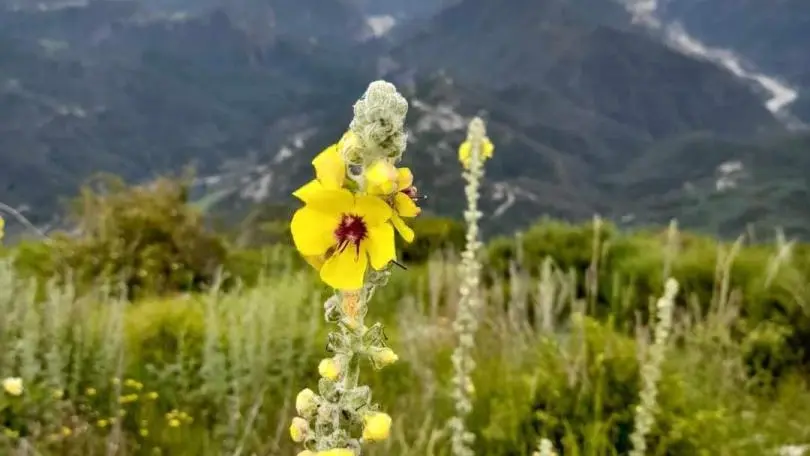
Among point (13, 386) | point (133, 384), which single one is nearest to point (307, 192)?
point (13, 386)

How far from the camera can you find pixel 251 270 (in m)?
9.61

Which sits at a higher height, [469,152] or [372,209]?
[469,152]

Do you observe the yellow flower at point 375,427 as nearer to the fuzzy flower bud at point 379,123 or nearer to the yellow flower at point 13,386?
the fuzzy flower bud at point 379,123

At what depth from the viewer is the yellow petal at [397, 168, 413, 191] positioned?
3.94 feet

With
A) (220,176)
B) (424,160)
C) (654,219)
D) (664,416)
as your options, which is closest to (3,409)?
(664,416)

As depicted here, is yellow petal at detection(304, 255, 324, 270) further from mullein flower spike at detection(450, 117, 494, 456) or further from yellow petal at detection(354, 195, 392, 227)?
mullein flower spike at detection(450, 117, 494, 456)

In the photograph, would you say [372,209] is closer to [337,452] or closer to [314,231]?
[314,231]

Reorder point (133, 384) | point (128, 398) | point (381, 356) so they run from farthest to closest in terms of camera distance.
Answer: point (133, 384) < point (128, 398) < point (381, 356)

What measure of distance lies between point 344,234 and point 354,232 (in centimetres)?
2

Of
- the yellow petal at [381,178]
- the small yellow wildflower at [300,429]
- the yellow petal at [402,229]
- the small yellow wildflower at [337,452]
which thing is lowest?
the small yellow wildflower at [337,452]

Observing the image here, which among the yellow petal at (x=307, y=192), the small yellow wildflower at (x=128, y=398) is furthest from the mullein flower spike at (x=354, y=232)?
the small yellow wildflower at (x=128, y=398)

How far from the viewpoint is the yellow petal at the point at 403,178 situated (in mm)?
1200

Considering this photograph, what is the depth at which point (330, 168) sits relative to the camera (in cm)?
118

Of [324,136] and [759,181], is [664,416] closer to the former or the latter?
[759,181]
